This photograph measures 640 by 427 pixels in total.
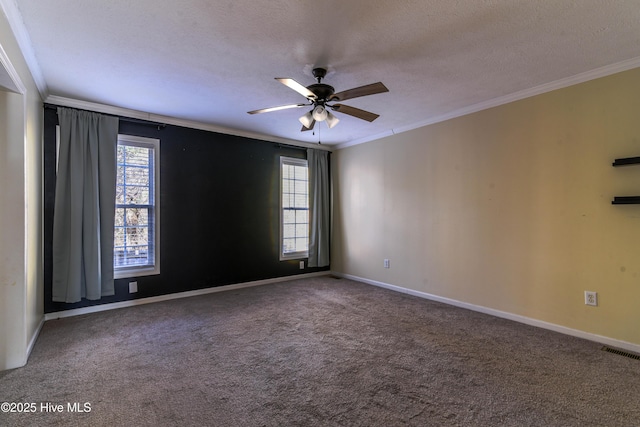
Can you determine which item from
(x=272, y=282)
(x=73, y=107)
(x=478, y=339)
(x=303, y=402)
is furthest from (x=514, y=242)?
(x=73, y=107)

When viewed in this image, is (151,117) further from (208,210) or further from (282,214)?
(282,214)

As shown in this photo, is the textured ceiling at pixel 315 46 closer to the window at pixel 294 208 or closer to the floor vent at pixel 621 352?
the window at pixel 294 208

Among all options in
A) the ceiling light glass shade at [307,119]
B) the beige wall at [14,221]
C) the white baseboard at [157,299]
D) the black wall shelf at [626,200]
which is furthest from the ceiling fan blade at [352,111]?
the white baseboard at [157,299]

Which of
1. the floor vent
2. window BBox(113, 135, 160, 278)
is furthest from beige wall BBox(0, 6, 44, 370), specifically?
the floor vent

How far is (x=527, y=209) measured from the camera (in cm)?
331

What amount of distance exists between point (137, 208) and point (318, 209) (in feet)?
9.57

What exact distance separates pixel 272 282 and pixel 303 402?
131 inches

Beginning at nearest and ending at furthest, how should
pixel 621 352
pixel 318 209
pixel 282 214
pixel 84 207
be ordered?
pixel 621 352 → pixel 84 207 → pixel 282 214 → pixel 318 209

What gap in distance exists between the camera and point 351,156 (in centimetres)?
558

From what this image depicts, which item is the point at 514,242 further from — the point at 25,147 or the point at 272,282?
the point at 25,147

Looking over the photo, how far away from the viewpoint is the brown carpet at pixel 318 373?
181 cm

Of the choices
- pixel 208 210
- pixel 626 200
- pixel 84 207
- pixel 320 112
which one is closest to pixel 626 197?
pixel 626 200

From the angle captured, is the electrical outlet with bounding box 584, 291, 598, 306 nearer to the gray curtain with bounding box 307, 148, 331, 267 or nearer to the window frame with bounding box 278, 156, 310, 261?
the gray curtain with bounding box 307, 148, 331, 267

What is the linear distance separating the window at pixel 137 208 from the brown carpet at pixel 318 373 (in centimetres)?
71
